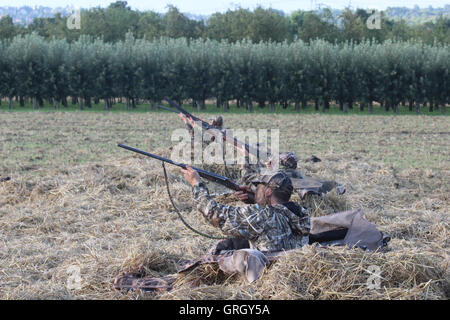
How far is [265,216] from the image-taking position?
504 centimetres

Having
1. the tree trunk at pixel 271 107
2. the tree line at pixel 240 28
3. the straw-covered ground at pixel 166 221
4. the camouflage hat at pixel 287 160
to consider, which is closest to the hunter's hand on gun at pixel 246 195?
the straw-covered ground at pixel 166 221

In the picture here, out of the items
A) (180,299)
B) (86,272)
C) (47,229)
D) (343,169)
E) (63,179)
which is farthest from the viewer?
(343,169)

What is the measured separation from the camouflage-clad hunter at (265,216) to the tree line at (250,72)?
2911cm

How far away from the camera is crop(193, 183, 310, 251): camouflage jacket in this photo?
503 centimetres

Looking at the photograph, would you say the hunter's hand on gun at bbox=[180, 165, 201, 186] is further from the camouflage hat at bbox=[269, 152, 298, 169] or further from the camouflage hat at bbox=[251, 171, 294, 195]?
the camouflage hat at bbox=[269, 152, 298, 169]

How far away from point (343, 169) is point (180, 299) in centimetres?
803

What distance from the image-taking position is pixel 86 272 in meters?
5.83

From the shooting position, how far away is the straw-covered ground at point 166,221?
475 cm

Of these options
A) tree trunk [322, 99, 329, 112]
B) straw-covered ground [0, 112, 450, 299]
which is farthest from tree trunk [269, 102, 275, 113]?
straw-covered ground [0, 112, 450, 299]

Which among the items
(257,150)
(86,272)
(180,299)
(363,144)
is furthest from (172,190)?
(363,144)

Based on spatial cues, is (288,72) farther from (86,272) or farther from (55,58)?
(86,272)

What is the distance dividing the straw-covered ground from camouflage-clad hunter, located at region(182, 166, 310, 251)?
31cm

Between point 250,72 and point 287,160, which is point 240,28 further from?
point 287,160

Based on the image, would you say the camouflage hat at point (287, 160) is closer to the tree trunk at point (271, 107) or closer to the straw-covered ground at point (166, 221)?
the straw-covered ground at point (166, 221)
